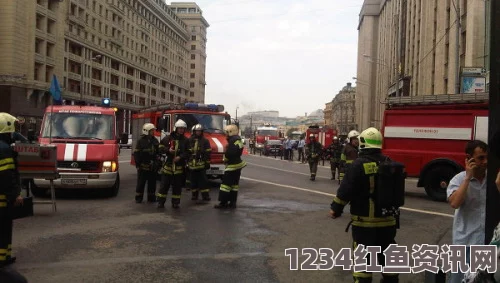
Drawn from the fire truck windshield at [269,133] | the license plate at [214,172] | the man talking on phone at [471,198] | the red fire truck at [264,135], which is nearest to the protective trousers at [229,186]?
the license plate at [214,172]

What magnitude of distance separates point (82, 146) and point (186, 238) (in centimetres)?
485

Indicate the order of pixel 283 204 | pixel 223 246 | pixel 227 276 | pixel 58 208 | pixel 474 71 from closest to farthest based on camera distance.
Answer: pixel 227 276
pixel 223 246
pixel 58 208
pixel 283 204
pixel 474 71

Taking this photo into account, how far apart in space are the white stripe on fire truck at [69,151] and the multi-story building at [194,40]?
11822 centimetres

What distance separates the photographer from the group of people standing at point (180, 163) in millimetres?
10359

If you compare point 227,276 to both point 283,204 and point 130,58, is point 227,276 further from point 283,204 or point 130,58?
point 130,58

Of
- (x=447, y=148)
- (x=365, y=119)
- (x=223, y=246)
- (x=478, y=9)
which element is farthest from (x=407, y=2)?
(x=223, y=246)

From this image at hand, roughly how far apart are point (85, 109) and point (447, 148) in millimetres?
9766

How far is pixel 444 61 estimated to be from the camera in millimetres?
32781

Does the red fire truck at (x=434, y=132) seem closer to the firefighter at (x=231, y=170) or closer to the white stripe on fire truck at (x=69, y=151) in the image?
the firefighter at (x=231, y=170)

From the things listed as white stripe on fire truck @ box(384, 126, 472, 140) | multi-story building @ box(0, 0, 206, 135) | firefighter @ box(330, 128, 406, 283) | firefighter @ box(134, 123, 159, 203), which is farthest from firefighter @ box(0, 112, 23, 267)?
multi-story building @ box(0, 0, 206, 135)

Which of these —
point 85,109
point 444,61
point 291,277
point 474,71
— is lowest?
point 291,277

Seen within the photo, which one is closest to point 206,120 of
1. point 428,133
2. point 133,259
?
point 428,133

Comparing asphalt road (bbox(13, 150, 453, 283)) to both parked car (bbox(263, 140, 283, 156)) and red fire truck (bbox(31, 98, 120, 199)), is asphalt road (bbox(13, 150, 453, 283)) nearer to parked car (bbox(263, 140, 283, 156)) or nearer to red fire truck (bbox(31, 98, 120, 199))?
red fire truck (bbox(31, 98, 120, 199))

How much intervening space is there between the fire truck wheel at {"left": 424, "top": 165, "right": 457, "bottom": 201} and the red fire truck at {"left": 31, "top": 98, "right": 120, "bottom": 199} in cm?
838
